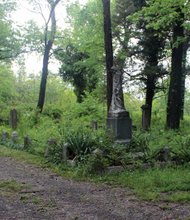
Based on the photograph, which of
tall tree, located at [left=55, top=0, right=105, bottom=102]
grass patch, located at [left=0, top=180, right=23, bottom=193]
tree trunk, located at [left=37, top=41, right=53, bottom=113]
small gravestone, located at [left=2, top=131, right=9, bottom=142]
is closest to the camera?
grass patch, located at [left=0, top=180, right=23, bottom=193]

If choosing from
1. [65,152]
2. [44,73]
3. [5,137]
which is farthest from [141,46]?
[65,152]

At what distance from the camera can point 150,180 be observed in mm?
7559

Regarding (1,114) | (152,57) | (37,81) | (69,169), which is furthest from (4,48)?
(37,81)

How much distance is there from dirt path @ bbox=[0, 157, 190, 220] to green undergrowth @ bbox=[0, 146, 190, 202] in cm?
30

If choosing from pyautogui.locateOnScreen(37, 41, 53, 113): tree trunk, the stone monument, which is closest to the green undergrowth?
the stone monument

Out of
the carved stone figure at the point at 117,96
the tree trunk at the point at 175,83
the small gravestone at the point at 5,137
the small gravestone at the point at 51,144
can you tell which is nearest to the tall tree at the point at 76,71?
the tree trunk at the point at 175,83

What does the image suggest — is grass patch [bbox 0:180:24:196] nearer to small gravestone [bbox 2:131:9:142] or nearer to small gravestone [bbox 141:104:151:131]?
small gravestone [bbox 2:131:9:142]

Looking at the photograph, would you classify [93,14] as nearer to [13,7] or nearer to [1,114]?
[13,7]

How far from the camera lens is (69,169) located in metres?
8.94

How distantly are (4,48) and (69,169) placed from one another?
1829 centimetres

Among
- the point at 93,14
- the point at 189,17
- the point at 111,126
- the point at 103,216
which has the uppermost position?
the point at 93,14

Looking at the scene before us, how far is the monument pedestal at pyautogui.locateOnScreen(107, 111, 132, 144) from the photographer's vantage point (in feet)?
36.5

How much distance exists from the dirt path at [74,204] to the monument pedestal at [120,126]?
3420 millimetres

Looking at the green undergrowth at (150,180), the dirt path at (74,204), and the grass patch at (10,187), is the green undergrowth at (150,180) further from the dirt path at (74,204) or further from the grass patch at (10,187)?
the grass patch at (10,187)
